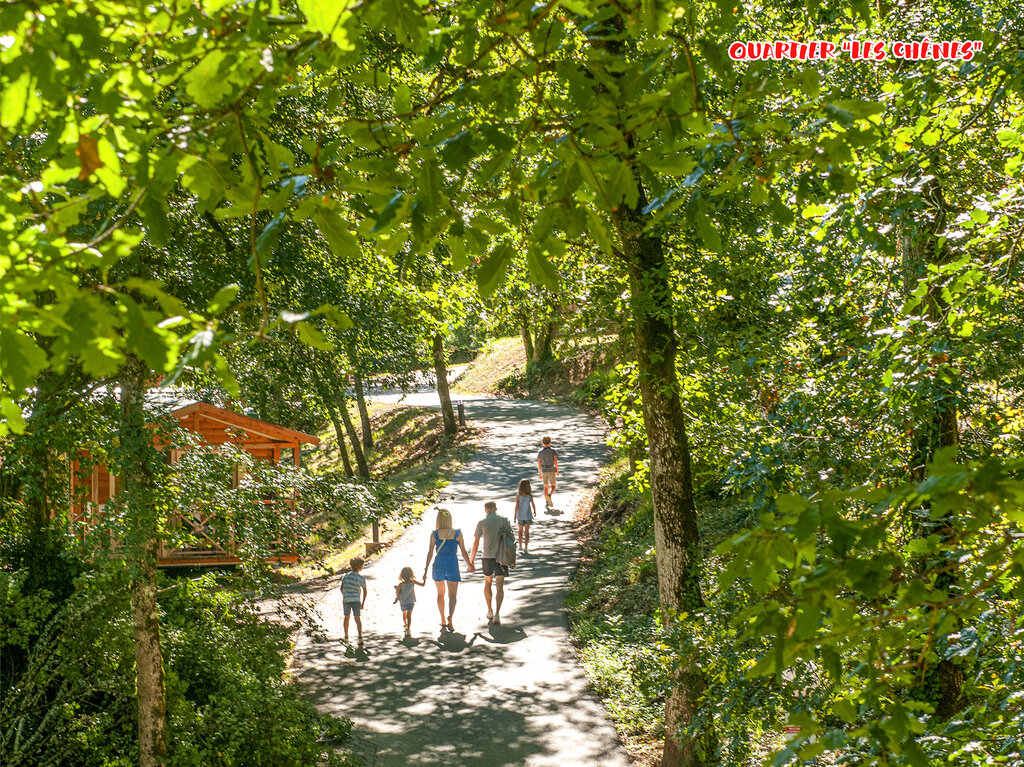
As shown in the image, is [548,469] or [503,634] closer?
A: [503,634]

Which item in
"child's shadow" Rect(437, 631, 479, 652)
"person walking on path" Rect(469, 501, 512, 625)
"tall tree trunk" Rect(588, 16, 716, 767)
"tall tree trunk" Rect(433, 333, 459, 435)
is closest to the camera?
"tall tree trunk" Rect(588, 16, 716, 767)

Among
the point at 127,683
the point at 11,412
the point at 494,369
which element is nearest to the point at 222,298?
the point at 11,412

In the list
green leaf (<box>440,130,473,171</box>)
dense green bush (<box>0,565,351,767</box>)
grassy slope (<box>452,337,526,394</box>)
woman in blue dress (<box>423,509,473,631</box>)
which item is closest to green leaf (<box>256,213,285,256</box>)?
green leaf (<box>440,130,473,171</box>)

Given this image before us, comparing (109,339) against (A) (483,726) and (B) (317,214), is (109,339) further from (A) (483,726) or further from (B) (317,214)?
(A) (483,726)

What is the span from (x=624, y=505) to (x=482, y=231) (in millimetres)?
15352

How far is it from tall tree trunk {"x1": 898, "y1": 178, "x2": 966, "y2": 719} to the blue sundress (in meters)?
6.62

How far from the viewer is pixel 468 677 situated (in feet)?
36.1

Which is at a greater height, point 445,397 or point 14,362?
point 14,362

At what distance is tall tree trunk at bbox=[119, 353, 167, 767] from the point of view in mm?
6516

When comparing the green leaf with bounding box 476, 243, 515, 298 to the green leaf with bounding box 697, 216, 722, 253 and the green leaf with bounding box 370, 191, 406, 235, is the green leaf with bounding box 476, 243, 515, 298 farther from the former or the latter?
the green leaf with bounding box 697, 216, 722, 253

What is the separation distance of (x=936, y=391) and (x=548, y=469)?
14.9 metres
